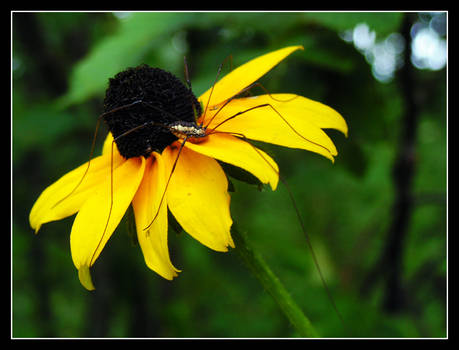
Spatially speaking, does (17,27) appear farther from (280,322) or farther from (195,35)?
(280,322)

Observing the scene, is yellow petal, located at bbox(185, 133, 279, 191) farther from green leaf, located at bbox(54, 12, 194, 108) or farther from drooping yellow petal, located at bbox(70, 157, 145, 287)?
green leaf, located at bbox(54, 12, 194, 108)

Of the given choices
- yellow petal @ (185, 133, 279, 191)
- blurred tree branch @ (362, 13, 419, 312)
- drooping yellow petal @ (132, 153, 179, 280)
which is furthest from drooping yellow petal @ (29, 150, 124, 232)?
blurred tree branch @ (362, 13, 419, 312)

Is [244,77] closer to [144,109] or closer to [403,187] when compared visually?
[144,109]

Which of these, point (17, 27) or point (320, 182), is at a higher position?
point (17, 27)

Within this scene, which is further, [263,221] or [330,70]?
[263,221]

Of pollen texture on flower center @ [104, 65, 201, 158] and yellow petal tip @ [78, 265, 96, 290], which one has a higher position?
pollen texture on flower center @ [104, 65, 201, 158]
